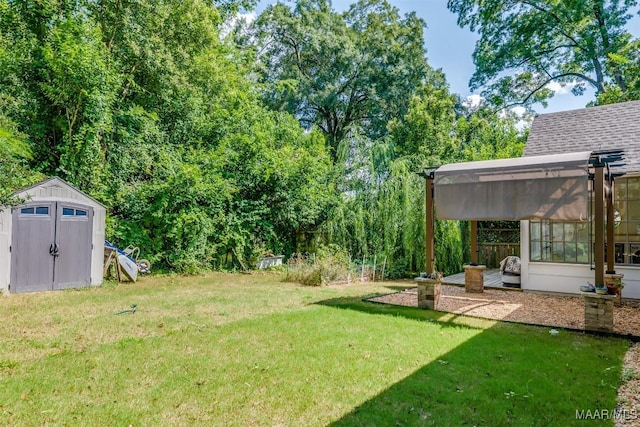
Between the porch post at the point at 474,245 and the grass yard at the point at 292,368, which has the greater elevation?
the porch post at the point at 474,245

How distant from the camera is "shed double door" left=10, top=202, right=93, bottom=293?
7781 millimetres

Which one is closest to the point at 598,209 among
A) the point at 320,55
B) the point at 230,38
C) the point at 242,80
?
the point at 242,80

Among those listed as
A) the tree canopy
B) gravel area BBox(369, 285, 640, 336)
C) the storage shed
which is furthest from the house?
the storage shed

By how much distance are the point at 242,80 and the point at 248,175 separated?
5.64 meters

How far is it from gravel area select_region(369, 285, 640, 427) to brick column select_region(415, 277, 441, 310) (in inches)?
7.4

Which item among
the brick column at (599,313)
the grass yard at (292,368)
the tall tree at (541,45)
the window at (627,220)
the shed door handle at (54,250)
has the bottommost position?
the grass yard at (292,368)

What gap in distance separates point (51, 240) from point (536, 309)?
9961 millimetres

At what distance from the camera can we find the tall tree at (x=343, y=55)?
21312 millimetres

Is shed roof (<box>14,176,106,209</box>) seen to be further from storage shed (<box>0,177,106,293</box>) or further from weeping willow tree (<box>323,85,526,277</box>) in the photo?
weeping willow tree (<box>323,85,526,277</box>)

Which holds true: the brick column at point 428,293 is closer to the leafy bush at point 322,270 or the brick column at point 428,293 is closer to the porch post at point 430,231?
the porch post at point 430,231

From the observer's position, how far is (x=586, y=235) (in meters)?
7.96

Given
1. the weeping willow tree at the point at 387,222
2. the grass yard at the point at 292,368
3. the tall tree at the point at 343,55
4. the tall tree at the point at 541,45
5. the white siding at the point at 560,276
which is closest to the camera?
the grass yard at the point at 292,368

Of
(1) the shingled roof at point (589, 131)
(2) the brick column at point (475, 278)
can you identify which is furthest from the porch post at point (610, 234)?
(2) the brick column at point (475, 278)

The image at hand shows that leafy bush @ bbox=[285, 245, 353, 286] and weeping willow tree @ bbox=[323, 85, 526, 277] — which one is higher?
weeping willow tree @ bbox=[323, 85, 526, 277]
